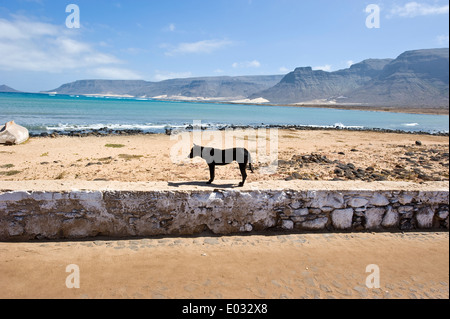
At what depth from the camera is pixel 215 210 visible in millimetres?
4707

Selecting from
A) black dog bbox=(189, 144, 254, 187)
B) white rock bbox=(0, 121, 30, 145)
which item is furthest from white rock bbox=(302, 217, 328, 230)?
white rock bbox=(0, 121, 30, 145)

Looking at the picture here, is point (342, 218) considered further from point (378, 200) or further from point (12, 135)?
point (12, 135)

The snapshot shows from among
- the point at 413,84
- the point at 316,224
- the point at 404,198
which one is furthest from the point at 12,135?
the point at 413,84

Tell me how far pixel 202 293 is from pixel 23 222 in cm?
311

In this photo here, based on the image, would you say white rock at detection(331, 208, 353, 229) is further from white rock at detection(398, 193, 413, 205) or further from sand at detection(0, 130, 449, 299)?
white rock at detection(398, 193, 413, 205)

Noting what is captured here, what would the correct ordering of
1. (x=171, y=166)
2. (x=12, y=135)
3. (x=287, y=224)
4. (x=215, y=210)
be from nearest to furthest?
(x=215, y=210)
(x=287, y=224)
(x=171, y=166)
(x=12, y=135)

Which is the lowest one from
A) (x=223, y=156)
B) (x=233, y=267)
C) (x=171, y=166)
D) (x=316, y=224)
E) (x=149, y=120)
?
(x=233, y=267)

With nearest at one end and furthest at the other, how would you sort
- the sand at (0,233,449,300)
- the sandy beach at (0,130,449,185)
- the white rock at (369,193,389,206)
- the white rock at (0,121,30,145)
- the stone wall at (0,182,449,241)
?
the sand at (0,233,449,300) → the stone wall at (0,182,449,241) → the white rock at (369,193,389,206) → the sandy beach at (0,130,449,185) → the white rock at (0,121,30,145)

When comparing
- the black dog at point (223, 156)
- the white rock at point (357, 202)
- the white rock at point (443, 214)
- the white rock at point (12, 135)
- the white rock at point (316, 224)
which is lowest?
the white rock at point (316, 224)

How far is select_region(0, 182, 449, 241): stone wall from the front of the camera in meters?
4.34

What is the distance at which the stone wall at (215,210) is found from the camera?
4340 mm

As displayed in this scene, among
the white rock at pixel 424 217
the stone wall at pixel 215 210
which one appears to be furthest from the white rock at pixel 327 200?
the white rock at pixel 424 217

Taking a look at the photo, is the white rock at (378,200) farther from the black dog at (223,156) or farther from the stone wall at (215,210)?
the black dog at (223,156)
